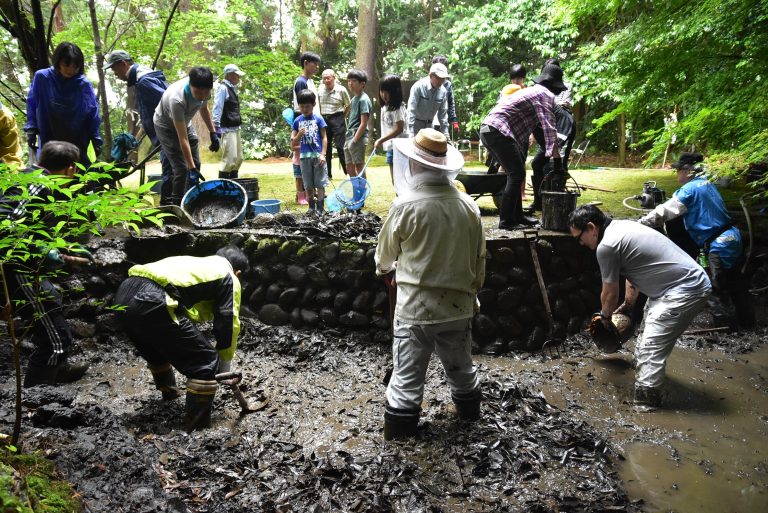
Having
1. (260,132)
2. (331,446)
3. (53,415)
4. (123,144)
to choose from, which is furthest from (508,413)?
(260,132)

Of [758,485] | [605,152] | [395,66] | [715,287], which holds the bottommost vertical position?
[758,485]

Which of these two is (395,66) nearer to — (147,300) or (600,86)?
(600,86)

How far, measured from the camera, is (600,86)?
5996 mm

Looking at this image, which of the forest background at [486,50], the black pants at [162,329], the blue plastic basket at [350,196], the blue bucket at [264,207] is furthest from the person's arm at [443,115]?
the black pants at [162,329]

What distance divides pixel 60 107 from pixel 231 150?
7.54 ft

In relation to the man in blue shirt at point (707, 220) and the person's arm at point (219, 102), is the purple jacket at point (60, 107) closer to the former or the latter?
the person's arm at point (219, 102)

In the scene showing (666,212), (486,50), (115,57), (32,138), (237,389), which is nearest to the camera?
(237,389)

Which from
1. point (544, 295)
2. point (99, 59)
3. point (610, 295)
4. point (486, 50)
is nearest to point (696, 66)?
point (610, 295)

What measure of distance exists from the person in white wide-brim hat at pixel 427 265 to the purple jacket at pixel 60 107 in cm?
398

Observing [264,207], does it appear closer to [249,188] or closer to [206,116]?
[249,188]

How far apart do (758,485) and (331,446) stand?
2.97 metres

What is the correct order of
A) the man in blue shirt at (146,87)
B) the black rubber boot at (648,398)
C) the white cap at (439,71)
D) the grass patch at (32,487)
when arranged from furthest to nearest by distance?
the white cap at (439,71)
the man in blue shirt at (146,87)
the black rubber boot at (648,398)
the grass patch at (32,487)

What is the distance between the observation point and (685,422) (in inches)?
170

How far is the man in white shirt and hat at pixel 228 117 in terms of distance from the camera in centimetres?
749
